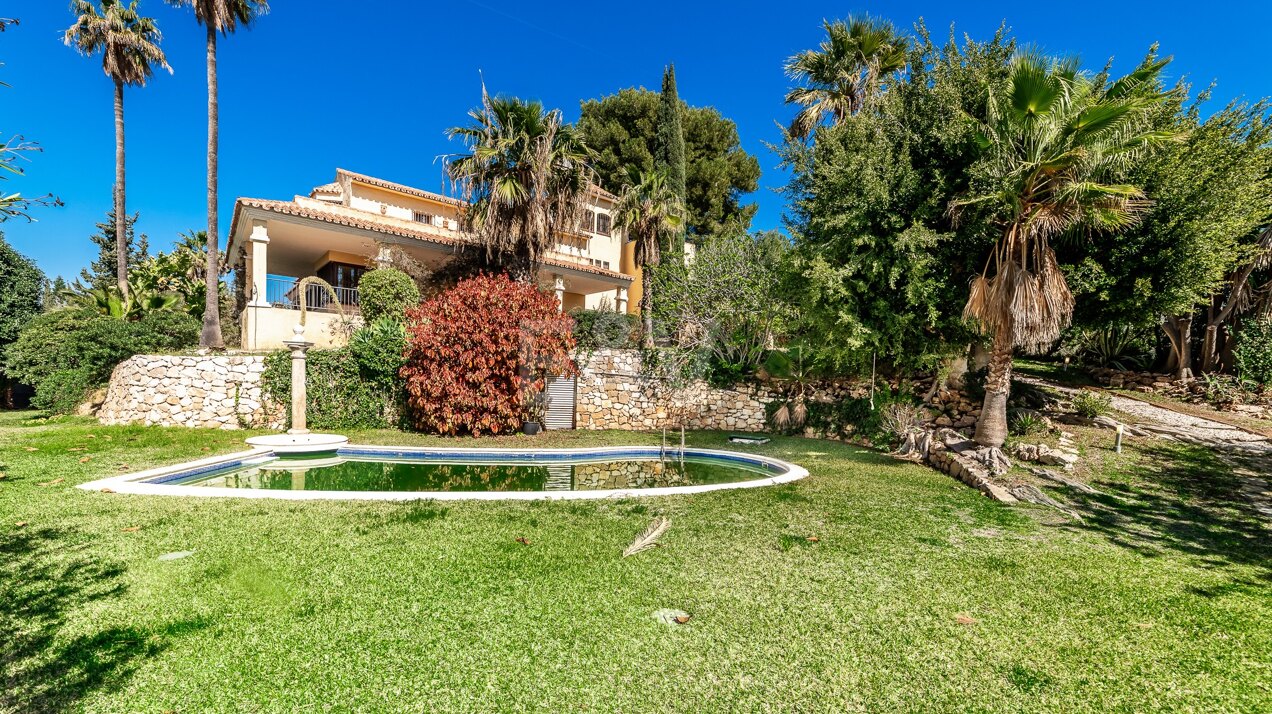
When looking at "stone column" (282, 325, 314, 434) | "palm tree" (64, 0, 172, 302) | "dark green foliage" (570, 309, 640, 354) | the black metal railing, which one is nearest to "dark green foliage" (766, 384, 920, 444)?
"dark green foliage" (570, 309, 640, 354)

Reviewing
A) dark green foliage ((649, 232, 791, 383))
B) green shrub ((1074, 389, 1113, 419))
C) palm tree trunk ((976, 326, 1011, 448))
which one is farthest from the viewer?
dark green foliage ((649, 232, 791, 383))

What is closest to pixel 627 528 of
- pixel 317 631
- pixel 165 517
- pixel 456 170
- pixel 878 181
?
pixel 317 631

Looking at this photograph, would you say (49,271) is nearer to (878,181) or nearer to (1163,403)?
(878,181)

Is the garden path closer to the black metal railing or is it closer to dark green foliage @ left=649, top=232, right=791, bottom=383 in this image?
dark green foliage @ left=649, top=232, right=791, bottom=383

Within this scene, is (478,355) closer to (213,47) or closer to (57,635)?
(57,635)

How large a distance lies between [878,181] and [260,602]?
11.4 meters

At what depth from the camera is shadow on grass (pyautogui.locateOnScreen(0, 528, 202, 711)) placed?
9.13ft

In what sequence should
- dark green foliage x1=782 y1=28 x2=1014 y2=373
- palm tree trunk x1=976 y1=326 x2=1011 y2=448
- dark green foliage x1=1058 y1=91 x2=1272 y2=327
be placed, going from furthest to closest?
dark green foliage x1=782 y1=28 x2=1014 y2=373 → palm tree trunk x1=976 y1=326 x2=1011 y2=448 → dark green foliage x1=1058 y1=91 x2=1272 y2=327

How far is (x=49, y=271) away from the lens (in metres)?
21.0

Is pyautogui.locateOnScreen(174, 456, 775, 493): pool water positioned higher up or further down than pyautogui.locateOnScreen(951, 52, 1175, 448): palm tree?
further down

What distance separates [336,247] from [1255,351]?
2668 centimetres

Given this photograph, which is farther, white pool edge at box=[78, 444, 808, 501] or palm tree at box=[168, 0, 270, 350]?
palm tree at box=[168, 0, 270, 350]

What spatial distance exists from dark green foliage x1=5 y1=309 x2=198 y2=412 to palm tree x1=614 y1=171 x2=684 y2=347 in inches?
579

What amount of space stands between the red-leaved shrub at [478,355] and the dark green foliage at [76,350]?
8.50 metres
